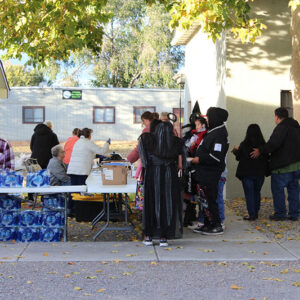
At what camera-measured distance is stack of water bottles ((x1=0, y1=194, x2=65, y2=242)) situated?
8.42 metres

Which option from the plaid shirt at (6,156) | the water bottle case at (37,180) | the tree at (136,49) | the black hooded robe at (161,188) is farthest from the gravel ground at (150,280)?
the tree at (136,49)

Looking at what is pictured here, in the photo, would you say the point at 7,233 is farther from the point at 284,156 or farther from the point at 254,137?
the point at 284,156

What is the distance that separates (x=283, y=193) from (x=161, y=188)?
2947mm

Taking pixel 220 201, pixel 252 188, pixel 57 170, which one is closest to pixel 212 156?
pixel 220 201

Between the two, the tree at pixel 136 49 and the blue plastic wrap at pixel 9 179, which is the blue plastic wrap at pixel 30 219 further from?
the tree at pixel 136 49

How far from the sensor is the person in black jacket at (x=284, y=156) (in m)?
9.70

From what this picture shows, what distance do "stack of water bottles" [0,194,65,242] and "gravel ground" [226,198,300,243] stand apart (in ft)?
9.97

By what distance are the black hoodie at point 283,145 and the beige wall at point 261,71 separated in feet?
11.0

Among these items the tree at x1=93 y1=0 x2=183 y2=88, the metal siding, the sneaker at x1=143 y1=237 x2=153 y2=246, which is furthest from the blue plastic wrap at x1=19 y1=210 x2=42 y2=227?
the tree at x1=93 y1=0 x2=183 y2=88

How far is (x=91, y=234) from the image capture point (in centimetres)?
913

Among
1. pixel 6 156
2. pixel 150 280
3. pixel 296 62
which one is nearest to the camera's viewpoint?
pixel 150 280

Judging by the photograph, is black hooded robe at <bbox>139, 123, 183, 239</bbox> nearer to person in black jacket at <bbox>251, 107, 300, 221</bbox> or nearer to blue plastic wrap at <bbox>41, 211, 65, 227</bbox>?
blue plastic wrap at <bbox>41, 211, 65, 227</bbox>

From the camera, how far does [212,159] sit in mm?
8438

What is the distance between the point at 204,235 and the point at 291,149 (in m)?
2.15
